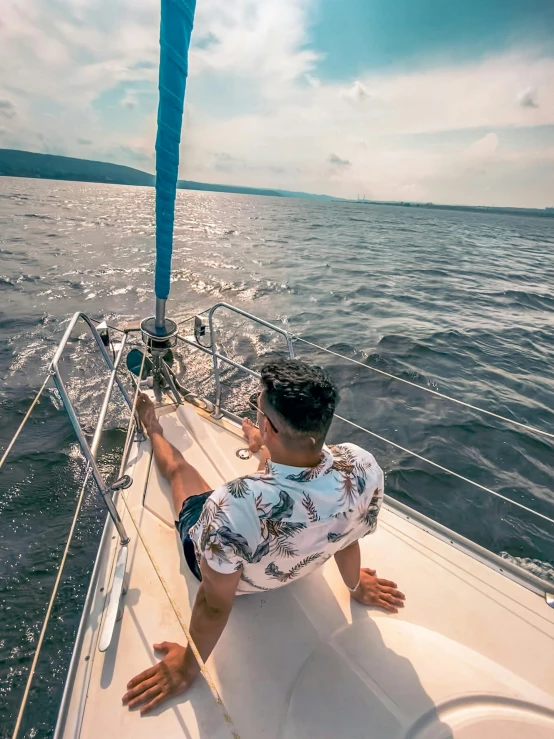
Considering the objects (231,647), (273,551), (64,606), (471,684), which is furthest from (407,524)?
(64,606)

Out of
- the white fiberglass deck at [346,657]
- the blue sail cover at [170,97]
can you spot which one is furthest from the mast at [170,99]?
the white fiberglass deck at [346,657]

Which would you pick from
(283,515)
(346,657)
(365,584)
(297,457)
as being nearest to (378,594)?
(365,584)

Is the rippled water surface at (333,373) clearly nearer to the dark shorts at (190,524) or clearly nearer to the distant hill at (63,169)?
the dark shorts at (190,524)

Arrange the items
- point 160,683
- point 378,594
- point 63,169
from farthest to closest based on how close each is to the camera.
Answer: point 63,169
point 378,594
point 160,683

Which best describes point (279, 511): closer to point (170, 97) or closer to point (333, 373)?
point (170, 97)

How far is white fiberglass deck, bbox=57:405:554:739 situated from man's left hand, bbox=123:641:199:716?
0.04 metres

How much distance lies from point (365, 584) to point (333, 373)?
5.02 metres

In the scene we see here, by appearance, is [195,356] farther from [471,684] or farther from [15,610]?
[471,684]

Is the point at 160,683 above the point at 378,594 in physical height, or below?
below

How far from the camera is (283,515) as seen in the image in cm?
141

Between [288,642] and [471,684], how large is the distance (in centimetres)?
84

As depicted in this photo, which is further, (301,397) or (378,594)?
(378,594)

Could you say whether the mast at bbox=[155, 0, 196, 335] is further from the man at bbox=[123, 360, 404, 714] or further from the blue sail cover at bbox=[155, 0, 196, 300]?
the man at bbox=[123, 360, 404, 714]

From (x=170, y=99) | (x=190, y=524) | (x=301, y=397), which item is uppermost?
(x=170, y=99)
